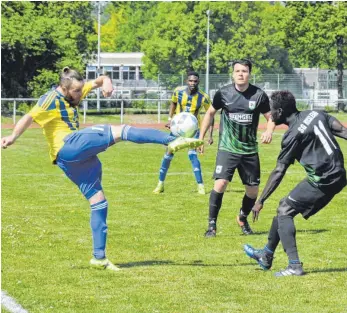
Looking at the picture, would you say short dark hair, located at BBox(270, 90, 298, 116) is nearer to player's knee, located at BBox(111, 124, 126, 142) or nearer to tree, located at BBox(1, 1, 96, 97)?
player's knee, located at BBox(111, 124, 126, 142)

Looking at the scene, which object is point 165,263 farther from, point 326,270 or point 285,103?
point 285,103

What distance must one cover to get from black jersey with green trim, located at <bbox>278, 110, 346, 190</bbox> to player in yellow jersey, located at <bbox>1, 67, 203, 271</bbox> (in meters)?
0.96

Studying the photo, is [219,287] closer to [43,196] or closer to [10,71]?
[43,196]

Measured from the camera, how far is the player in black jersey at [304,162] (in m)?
8.72

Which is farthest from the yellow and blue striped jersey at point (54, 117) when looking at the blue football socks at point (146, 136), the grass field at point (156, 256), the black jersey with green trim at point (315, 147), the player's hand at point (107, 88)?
the black jersey with green trim at point (315, 147)

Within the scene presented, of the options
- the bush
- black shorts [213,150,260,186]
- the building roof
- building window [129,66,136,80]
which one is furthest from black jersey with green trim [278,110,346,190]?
building window [129,66,136,80]

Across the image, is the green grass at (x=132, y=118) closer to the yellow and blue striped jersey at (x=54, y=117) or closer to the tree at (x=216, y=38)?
the tree at (x=216, y=38)

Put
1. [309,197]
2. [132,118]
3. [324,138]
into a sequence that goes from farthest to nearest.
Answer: [132,118], [309,197], [324,138]

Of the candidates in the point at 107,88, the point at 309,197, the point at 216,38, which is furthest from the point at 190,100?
the point at 216,38

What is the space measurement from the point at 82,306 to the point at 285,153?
2.49 metres

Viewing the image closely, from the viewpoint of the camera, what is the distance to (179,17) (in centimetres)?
7144

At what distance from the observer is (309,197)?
8953 mm

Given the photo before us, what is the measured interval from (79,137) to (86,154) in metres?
0.19

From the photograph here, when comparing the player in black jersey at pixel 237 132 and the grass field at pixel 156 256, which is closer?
the grass field at pixel 156 256
